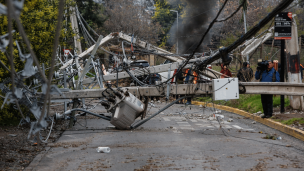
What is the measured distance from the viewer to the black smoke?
42.8 metres

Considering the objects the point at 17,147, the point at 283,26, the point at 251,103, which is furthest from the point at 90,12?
the point at 17,147

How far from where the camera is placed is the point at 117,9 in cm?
5191

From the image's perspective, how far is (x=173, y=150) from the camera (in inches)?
314

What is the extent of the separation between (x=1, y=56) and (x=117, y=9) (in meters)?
42.3

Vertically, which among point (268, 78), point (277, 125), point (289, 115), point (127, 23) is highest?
Answer: point (127, 23)

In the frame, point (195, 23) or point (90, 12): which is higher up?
point (90, 12)

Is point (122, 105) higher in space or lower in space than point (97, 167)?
higher

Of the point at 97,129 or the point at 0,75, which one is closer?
the point at 0,75

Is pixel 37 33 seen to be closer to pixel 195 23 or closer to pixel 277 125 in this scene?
pixel 277 125

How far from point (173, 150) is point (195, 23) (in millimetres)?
40836

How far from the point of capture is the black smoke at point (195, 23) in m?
42.8

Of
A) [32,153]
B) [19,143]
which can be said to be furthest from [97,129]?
[32,153]

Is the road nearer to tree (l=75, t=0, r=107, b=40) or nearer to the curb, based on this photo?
the curb

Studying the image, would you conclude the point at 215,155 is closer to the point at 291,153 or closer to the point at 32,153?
the point at 291,153
